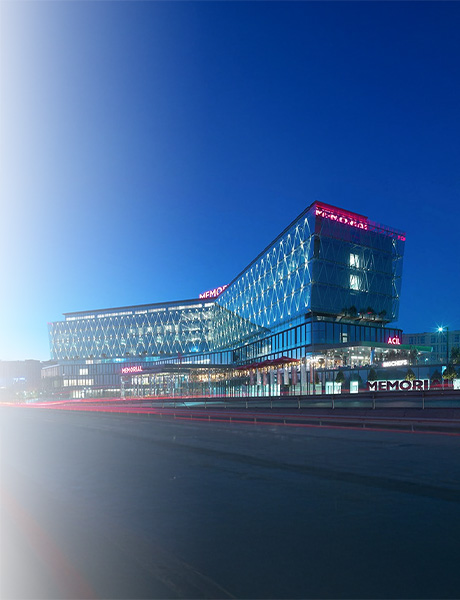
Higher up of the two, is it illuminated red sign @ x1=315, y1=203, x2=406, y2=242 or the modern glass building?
illuminated red sign @ x1=315, y1=203, x2=406, y2=242

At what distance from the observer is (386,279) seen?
8694cm

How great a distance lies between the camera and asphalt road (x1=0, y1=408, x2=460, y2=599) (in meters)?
4.97

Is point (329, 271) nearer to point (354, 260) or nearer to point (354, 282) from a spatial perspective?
point (354, 282)

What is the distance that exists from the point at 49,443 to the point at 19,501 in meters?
10.6

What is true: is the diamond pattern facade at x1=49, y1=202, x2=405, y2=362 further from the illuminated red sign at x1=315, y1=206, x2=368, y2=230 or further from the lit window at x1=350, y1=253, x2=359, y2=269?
the illuminated red sign at x1=315, y1=206, x2=368, y2=230

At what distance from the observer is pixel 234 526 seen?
6.96 metres

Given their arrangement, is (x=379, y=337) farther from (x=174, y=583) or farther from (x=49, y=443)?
(x=174, y=583)

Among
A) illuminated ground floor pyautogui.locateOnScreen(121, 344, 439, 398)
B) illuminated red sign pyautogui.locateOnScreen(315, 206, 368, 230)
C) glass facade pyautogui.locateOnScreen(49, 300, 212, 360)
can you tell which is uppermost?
illuminated red sign pyautogui.locateOnScreen(315, 206, 368, 230)

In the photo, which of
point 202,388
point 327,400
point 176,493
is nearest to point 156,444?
point 176,493

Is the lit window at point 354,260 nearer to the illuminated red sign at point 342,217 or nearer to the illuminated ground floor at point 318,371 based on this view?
the illuminated red sign at point 342,217

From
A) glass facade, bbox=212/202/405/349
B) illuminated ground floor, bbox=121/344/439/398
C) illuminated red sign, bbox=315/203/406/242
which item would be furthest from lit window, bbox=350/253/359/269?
illuminated ground floor, bbox=121/344/439/398

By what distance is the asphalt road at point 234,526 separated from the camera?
4969 millimetres

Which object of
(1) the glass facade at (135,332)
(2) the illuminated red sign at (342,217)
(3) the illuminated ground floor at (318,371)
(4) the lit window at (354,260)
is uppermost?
(2) the illuminated red sign at (342,217)

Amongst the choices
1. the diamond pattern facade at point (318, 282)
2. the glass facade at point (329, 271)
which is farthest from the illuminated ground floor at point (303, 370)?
the glass facade at point (329, 271)
